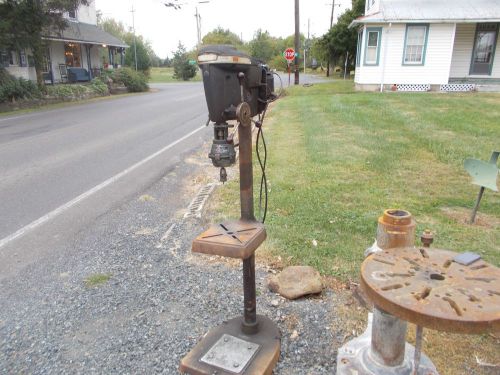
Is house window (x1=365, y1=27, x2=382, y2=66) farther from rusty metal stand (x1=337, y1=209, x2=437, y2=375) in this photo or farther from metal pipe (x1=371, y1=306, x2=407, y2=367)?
metal pipe (x1=371, y1=306, x2=407, y2=367)

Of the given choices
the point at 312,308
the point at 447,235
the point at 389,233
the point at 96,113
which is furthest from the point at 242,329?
the point at 96,113

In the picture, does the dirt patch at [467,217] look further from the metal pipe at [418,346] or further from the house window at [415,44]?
the house window at [415,44]

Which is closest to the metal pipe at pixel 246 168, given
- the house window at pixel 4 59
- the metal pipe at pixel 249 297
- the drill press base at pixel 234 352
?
the metal pipe at pixel 249 297

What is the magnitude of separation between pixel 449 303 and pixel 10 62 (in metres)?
26.5

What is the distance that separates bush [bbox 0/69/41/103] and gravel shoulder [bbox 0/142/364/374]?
15.6 metres

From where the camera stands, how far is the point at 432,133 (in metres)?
8.97

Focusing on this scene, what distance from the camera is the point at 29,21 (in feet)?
58.4

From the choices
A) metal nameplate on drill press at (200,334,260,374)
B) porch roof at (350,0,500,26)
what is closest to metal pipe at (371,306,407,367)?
metal nameplate on drill press at (200,334,260,374)

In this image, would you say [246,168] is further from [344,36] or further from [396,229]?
[344,36]

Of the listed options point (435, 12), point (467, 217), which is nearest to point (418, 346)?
point (467, 217)

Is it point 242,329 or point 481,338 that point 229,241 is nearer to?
point 242,329

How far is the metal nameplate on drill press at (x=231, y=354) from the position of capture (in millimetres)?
2406

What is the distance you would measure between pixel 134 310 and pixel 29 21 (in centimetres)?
1879

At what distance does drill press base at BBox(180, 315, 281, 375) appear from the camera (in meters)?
2.38
